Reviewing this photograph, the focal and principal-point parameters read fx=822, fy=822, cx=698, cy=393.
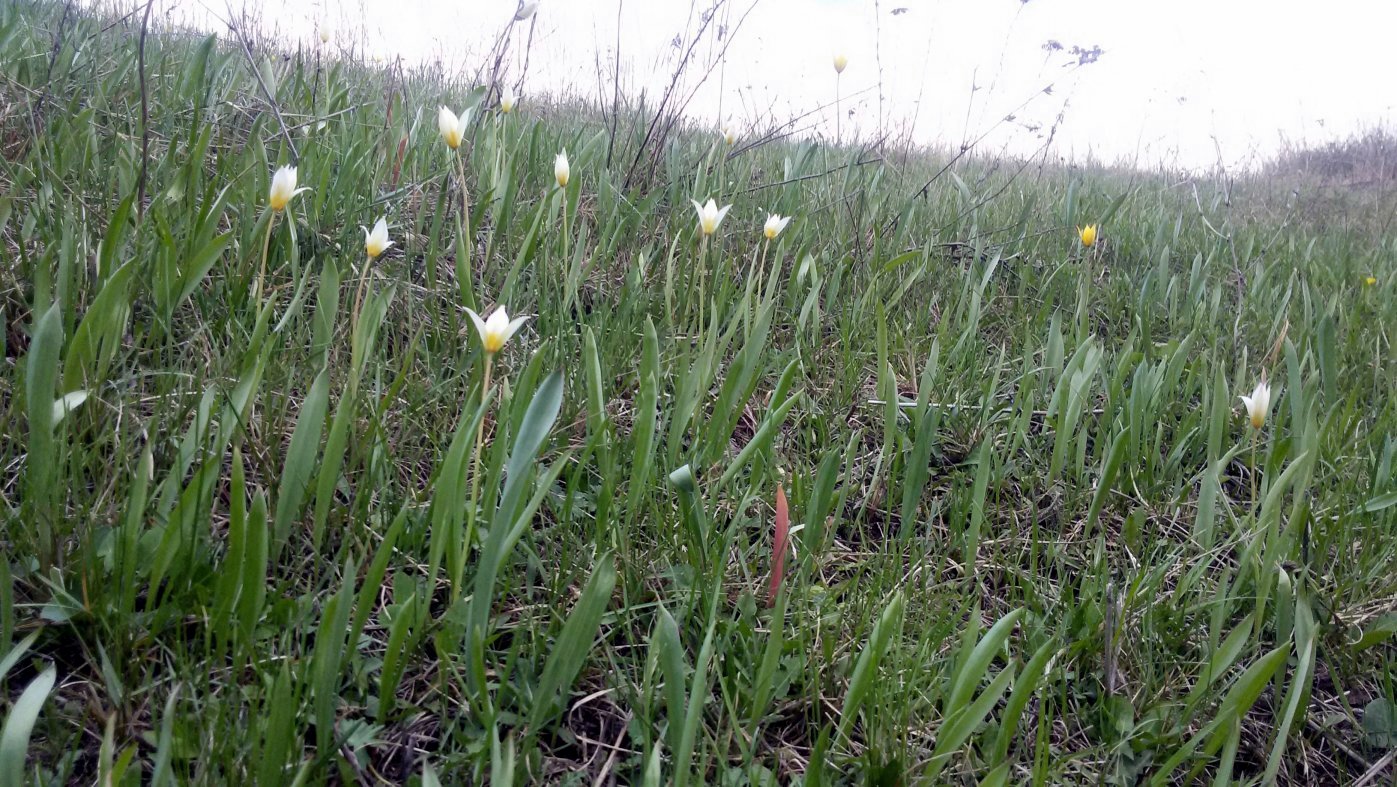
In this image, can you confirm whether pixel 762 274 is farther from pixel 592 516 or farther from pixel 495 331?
pixel 495 331

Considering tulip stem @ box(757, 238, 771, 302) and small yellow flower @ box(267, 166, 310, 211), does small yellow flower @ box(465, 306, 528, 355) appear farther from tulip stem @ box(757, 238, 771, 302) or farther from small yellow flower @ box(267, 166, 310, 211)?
tulip stem @ box(757, 238, 771, 302)

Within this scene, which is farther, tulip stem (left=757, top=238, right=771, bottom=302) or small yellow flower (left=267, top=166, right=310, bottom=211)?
tulip stem (left=757, top=238, right=771, bottom=302)

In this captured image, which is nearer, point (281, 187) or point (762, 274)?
point (281, 187)

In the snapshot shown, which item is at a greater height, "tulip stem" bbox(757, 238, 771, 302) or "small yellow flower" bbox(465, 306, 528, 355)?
"tulip stem" bbox(757, 238, 771, 302)

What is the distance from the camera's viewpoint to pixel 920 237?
283 cm

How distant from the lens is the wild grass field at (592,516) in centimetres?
93

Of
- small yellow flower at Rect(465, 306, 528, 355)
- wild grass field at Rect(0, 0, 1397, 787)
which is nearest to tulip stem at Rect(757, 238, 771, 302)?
wild grass field at Rect(0, 0, 1397, 787)

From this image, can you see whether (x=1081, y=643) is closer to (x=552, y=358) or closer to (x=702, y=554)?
(x=702, y=554)

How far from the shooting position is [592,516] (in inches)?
52.5

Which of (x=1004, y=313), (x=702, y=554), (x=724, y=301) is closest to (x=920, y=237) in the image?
(x=1004, y=313)

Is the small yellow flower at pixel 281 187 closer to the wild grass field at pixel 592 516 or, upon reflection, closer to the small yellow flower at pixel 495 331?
the wild grass field at pixel 592 516

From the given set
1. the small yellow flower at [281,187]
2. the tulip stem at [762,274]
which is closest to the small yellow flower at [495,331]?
the small yellow flower at [281,187]

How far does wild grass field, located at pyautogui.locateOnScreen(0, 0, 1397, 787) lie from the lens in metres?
0.93

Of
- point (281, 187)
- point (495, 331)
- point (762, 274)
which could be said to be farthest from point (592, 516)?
point (762, 274)
